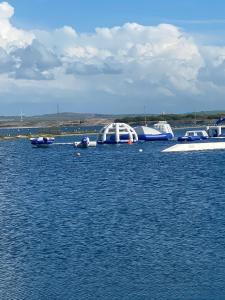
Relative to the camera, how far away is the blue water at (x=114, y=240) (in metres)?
28.0

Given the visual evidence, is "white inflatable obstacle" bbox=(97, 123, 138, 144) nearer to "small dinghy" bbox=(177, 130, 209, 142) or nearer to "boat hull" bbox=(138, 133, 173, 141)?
"boat hull" bbox=(138, 133, 173, 141)

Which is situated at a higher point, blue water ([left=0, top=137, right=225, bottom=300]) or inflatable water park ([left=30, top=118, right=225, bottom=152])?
inflatable water park ([left=30, top=118, right=225, bottom=152])

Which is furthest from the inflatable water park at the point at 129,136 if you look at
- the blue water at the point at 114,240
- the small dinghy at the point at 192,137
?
the blue water at the point at 114,240

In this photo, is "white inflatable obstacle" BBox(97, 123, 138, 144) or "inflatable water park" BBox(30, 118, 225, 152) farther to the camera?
"white inflatable obstacle" BBox(97, 123, 138, 144)

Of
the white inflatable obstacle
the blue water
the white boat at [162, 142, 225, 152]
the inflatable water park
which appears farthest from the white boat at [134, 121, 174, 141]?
the blue water

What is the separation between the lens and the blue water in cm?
2803

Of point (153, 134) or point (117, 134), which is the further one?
point (153, 134)

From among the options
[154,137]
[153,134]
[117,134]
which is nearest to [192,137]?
[154,137]

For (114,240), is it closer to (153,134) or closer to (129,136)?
(129,136)

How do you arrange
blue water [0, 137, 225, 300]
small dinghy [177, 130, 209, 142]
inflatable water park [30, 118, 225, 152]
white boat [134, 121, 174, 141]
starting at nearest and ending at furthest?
blue water [0, 137, 225, 300], inflatable water park [30, 118, 225, 152], small dinghy [177, 130, 209, 142], white boat [134, 121, 174, 141]

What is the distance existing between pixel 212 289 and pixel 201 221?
15.8m

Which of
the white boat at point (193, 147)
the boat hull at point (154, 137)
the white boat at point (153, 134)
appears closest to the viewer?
the white boat at point (193, 147)

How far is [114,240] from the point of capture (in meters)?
37.5

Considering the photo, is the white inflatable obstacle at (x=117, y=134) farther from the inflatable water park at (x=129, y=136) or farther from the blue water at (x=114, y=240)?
the blue water at (x=114, y=240)
